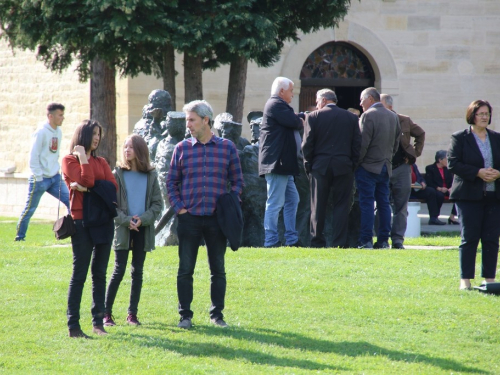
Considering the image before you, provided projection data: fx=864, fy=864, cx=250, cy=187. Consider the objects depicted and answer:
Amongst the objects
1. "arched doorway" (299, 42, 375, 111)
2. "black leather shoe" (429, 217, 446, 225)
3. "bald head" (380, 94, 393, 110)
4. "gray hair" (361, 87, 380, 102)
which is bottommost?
"black leather shoe" (429, 217, 446, 225)

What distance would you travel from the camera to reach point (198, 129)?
7031 millimetres

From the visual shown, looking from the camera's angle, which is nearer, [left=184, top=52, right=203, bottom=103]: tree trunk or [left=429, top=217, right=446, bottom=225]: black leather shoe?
[left=184, top=52, right=203, bottom=103]: tree trunk

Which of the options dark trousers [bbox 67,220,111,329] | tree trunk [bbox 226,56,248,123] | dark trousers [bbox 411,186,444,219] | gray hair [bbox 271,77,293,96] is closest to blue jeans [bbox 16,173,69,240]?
gray hair [bbox 271,77,293,96]

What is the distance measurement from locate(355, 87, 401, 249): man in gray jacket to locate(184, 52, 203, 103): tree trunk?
15.9 ft

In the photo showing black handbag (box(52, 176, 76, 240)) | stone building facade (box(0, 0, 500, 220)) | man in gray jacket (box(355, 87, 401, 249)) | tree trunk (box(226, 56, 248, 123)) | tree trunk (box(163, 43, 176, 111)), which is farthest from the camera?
stone building facade (box(0, 0, 500, 220))

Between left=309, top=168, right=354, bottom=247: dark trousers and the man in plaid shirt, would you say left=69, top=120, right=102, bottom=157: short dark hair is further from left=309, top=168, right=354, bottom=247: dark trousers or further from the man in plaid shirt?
left=309, top=168, right=354, bottom=247: dark trousers

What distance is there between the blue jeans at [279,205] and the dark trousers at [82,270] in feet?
14.9

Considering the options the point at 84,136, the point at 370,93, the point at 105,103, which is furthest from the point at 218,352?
the point at 105,103

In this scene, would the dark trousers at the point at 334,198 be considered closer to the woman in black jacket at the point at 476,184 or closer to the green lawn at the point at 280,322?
the green lawn at the point at 280,322

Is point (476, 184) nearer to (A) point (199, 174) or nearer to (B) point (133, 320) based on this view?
(A) point (199, 174)

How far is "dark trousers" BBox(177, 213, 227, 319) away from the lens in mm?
7062

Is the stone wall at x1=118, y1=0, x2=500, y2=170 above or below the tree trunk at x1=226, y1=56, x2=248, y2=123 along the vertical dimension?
above

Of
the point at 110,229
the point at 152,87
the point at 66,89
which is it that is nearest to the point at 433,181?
the point at 152,87

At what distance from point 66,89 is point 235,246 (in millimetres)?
14529
